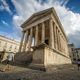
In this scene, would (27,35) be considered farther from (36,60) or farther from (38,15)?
(36,60)

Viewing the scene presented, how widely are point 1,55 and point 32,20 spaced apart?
15.0m

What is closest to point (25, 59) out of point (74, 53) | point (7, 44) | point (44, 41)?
point (44, 41)

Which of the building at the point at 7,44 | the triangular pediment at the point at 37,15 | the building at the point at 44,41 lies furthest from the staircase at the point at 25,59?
the building at the point at 7,44

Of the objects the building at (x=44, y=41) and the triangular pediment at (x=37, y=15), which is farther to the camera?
the triangular pediment at (x=37, y=15)

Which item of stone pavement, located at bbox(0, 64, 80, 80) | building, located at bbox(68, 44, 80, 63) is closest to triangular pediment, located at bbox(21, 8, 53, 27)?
stone pavement, located at bbox(0, 64, 80, 80)

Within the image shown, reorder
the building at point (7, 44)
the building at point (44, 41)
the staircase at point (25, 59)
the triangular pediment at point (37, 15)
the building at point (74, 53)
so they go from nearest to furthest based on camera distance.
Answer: the building at point (44, 41), the staircase at point (25, 59), the triangular pediment at point (37, 15), the building at point (7, 44), the building at point (74, 53)

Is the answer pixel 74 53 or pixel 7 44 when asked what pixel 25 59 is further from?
pixel 74 53

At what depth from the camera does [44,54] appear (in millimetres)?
10828

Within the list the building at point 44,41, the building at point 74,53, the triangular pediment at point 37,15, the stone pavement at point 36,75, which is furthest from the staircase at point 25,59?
the building at point 74,53

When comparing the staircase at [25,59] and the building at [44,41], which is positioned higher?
→ the building at [44,41]

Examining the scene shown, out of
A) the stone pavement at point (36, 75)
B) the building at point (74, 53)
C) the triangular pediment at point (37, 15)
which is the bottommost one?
the stone pavement at point (36, 75)

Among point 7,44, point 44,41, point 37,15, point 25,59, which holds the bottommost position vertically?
point 25,59

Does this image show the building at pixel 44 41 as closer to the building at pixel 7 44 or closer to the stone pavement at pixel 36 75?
the stone pavement at pixel 36 75

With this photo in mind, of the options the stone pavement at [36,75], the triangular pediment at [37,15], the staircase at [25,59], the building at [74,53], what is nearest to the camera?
the stone pavement at [36,75]
